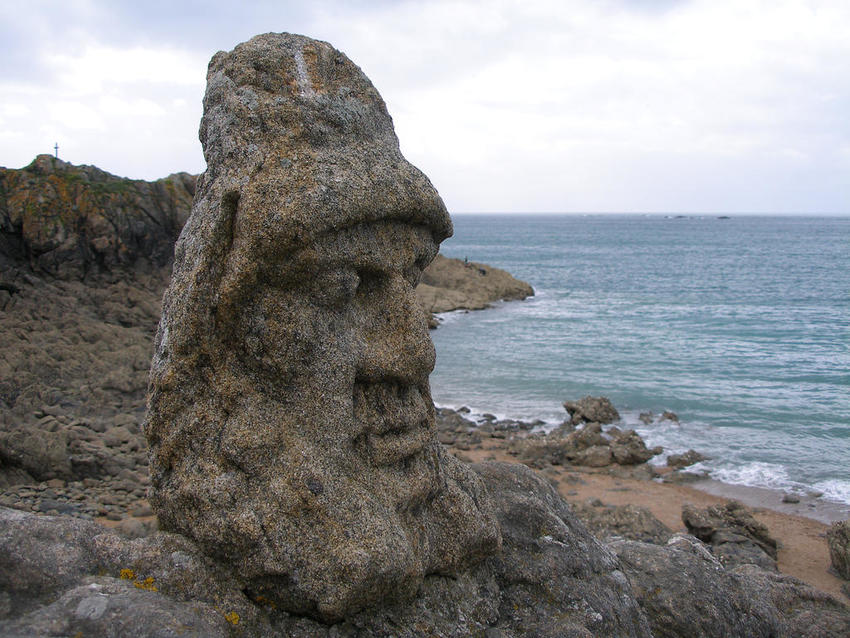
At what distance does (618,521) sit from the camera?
44.0 feet

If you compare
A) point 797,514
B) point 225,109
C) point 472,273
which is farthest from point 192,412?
point 472,273

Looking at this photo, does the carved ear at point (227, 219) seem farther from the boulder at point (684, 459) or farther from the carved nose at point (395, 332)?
the boulder at point (684, 459)

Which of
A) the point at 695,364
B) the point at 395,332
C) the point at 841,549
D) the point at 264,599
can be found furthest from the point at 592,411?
the point at 264,599

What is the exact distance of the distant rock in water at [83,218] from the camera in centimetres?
2331

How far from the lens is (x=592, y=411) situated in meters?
22.2

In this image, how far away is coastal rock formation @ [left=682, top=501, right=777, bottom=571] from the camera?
41.2ft

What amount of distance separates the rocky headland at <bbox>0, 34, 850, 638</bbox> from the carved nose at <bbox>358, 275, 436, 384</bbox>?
2 centimetres

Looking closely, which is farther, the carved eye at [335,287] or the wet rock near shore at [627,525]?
the wet rock near shore at [627,525]

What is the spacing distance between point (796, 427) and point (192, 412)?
21.1 meters

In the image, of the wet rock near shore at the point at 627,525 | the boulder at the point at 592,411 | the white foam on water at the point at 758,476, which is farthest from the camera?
the boulder at the point at 592,411

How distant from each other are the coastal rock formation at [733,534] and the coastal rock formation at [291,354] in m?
9.16

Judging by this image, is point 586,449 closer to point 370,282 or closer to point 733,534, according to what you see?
point 733,534

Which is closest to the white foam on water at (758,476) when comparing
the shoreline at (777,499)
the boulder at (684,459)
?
the shoreline at (777,499)

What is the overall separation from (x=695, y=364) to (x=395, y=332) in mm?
26719
